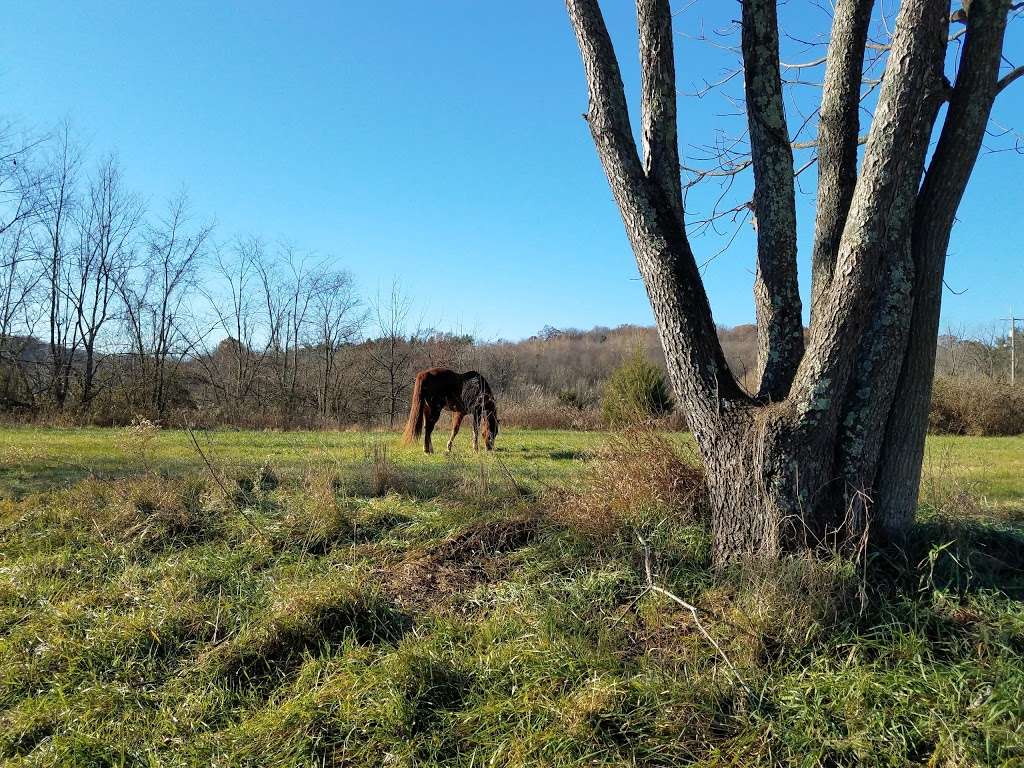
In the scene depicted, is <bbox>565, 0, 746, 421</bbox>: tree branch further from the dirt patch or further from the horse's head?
the horse's head

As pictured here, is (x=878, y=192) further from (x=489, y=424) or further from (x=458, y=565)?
(x=489, y=424)

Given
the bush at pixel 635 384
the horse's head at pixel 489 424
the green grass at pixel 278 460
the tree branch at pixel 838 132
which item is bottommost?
the green grass at pixel 278 460

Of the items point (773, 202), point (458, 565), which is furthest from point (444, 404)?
point (773, 202)

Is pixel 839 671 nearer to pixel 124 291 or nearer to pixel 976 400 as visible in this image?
pixel 976 400

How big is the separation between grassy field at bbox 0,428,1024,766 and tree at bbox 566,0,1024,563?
22.0 inches

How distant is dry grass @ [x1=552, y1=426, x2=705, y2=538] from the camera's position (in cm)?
520

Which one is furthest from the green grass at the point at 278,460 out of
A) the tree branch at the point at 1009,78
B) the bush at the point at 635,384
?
the bush at the point at 635,384

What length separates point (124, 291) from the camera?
96.5ft

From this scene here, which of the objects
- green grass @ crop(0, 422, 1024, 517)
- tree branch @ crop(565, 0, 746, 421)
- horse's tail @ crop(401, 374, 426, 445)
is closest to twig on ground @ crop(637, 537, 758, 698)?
A: tree branch @ crop(565, 0, 746, 421)

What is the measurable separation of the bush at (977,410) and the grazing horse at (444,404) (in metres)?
19.6

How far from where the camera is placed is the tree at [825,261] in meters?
4.01

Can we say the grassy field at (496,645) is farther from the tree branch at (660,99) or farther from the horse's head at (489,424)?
the horse's head at (489,424)

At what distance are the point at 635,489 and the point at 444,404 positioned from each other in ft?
25.6

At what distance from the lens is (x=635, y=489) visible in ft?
17.9
